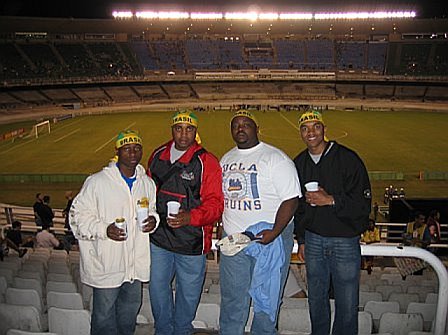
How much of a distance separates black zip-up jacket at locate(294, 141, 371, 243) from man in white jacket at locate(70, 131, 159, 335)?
1488 mm

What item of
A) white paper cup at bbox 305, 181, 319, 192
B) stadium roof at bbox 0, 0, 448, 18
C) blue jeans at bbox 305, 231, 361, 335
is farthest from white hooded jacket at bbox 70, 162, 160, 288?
stadium roof at bbox 0, 0, 448, 18

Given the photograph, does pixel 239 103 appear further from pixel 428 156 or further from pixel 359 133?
pixel 428 156

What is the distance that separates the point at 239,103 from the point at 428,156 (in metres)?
30.1

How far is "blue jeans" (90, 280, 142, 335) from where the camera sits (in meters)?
4.31

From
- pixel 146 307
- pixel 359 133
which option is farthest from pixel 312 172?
pixel 359 133

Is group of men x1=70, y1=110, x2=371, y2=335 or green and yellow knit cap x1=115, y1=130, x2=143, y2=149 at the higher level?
green and yellow knit cap x1=115, y1=130, x2=143, y2=149

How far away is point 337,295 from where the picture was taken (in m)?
4.38

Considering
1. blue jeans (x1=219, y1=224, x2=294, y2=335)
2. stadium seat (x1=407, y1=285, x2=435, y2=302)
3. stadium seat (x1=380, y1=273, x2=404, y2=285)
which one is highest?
blue jeans (x1=219, y1=224, x2=294, y2=335)

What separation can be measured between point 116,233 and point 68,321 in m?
1.06

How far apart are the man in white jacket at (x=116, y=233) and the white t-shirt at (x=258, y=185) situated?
772mm

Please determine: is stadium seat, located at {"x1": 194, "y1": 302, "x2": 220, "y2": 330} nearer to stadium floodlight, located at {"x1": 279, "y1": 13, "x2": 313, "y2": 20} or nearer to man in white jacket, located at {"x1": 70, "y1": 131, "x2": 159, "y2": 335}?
man in white jacket, located at {"x1": 70, "y1": 131, "x2": 159, "y2": 335}

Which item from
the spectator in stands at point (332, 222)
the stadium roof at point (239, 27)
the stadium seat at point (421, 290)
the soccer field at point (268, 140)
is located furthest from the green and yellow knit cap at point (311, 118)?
the stadium roof at point (239, 27)

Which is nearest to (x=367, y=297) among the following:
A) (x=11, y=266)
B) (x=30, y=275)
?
(x=30, y=275)

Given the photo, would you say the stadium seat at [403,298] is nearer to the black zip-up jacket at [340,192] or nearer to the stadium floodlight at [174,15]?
the black zip-up jacket at [340,192]
